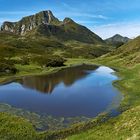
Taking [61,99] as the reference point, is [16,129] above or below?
below

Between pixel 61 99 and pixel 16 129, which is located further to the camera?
pixel 61 99

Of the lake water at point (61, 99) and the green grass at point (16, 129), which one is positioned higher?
the lake water at point (61, 99)

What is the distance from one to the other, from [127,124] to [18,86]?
43.8 meters

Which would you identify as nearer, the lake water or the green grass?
the green grass

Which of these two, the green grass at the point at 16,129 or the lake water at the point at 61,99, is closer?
the green grass at the point at 16,129

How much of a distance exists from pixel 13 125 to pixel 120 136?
13990 millimetres

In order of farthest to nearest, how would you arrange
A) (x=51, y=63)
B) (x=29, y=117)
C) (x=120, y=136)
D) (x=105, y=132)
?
(x=51, y=63)
(x=29, y=117)
(x=105, y=132)
(x=120, y=136)

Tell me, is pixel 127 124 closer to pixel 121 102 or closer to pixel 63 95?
pixel 121 102

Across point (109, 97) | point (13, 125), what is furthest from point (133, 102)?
point (13, 125)

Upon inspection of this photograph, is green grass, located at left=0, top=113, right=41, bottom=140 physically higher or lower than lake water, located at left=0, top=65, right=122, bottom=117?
lower

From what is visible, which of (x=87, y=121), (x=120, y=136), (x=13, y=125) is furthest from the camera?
(x=87, y=121)

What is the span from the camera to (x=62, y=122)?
39.8 meters

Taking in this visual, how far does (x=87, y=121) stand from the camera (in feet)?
131

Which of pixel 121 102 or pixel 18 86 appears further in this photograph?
pixel 18 86
